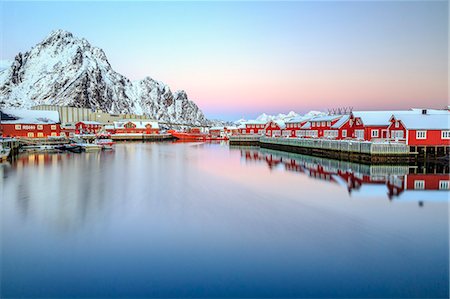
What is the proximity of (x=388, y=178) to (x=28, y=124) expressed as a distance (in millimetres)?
46382

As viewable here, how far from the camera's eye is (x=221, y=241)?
384 inches

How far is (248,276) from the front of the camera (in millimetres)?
7590

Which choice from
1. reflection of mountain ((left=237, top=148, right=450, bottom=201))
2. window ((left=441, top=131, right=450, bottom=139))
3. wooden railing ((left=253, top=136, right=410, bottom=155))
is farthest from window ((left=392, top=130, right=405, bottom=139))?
reflection of mountain ((left=237, top=148, right=450, bottom=201))

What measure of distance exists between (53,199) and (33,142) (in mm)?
34465

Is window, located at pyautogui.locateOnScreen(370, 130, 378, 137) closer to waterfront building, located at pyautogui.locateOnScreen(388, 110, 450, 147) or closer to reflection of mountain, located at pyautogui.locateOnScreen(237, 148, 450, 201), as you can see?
waterfront building, located at pyautogui.locateOnScreen(388, 110, 450, 147)

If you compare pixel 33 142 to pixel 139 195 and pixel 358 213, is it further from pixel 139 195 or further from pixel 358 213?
pixel 358 213

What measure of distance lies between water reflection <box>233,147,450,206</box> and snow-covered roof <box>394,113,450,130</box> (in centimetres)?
478

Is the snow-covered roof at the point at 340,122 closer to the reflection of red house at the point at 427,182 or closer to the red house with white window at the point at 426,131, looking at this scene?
the red house with white window at the point at 426,131

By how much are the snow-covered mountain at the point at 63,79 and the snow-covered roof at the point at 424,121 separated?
12487 cm

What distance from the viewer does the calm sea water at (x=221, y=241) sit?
727cm

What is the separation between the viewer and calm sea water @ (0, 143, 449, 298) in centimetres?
727

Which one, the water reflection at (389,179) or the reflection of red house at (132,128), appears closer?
the water reflection at (389,179)

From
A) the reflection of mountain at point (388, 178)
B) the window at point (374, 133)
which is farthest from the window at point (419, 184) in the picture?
the window at point (374, 133)

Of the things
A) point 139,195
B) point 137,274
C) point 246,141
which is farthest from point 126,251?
point 246,141
